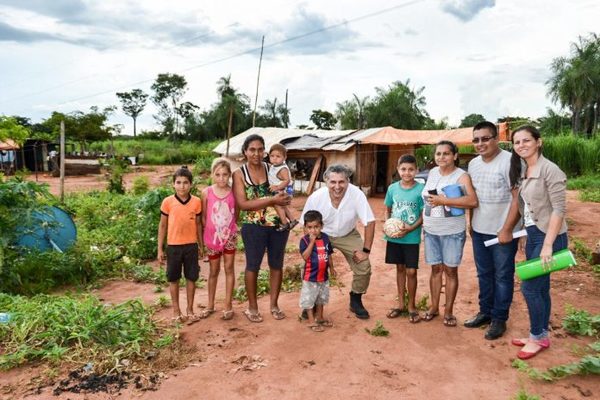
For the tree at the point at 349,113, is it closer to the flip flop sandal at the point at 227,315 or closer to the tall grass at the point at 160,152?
the tall grass at the point at 160,152

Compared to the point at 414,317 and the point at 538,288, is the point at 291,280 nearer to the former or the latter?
the point at 414,317

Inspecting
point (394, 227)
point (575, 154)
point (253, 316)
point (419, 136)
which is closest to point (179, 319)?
point (253, 316)

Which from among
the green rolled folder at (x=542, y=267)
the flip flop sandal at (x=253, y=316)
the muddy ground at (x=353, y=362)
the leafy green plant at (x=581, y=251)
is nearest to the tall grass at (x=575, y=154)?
the leafy green plant at (x=581, y=251)

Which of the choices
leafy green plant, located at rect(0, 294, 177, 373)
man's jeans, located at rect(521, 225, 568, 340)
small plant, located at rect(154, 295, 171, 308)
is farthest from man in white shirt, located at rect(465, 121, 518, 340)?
small plant, located at rect(154, 295, 171, 308)

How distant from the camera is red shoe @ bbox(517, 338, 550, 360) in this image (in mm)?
3189

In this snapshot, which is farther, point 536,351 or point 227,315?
point 227,315

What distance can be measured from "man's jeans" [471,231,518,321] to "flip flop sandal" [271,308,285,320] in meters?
1.67

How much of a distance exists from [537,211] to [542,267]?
14.5 inches

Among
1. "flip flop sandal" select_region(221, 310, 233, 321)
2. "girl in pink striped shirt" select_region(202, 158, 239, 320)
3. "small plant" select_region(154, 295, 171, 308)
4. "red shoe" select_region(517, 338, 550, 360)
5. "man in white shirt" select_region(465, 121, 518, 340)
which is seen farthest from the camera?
"small plant" select_region(154, 295, 171, 308)

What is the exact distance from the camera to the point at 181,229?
3.86 metres

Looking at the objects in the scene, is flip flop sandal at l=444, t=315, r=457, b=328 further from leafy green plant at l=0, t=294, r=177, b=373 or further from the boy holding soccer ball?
leafy green plant at l=0, t=294, r=177, b=373

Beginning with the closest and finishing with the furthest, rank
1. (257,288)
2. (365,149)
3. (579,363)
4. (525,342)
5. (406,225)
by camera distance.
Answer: (579,363) < (525,342) < (406,225) < (257,288) < (365,149)

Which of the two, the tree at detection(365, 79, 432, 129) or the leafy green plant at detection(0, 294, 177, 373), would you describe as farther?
the tree at detection(365, 79, 432, 129)

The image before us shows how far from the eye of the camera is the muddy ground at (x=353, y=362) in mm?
2820
